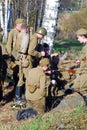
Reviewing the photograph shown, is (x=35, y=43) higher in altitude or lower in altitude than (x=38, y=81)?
higher

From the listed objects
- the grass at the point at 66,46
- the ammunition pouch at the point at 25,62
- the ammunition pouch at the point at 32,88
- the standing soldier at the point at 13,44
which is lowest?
the grass at the point at 66,46

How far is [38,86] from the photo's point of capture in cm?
967

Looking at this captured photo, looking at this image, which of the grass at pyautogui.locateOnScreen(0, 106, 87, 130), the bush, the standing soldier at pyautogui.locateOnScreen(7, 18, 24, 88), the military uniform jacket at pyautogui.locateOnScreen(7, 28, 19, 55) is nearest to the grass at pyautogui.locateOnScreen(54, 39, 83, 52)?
the bush

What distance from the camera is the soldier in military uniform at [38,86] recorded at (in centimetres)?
959

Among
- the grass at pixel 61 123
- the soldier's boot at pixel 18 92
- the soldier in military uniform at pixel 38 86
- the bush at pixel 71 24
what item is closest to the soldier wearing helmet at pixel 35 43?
the soldier's boot at pixel 18 92

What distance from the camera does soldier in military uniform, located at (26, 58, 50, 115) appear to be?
31.4 ft

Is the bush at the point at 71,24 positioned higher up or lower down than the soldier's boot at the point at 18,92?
lower down

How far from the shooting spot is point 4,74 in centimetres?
1118

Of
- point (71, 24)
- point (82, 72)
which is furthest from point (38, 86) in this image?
point (71, 24)

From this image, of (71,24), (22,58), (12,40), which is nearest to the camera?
(22,58)

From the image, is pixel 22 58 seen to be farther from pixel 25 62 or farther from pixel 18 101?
pixel 18 101

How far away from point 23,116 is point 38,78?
98 centimetres

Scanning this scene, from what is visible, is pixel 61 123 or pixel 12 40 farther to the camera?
pixel 12 40

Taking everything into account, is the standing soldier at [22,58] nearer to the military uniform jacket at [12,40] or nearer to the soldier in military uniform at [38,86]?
the military uniform jacket at [12,40]
